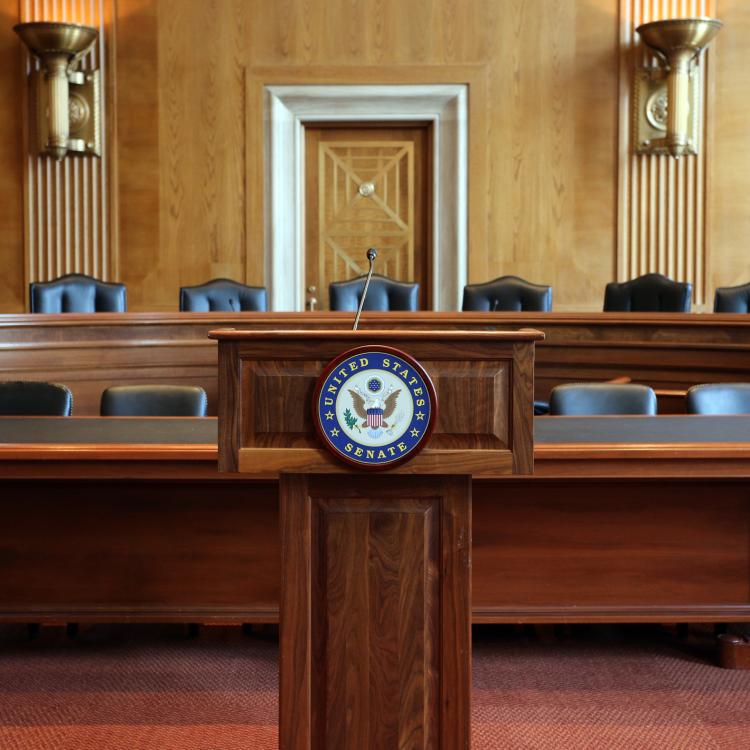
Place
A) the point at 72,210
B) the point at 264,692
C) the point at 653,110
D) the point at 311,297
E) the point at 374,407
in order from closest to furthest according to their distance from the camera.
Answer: the point at 374,407 < the point at 264,692 < the point at 653,110 < the point at 72,210 < the point at 311,297

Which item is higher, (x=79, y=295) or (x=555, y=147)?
(x=555, y=147)

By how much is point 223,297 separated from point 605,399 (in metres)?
2.78

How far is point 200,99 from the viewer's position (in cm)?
711

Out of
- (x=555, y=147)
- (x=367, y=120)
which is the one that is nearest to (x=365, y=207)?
(x=367, y=120)

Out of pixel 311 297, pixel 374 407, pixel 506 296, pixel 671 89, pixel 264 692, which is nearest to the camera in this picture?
pixel 374 407

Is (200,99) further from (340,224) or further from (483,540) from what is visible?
(483,540)

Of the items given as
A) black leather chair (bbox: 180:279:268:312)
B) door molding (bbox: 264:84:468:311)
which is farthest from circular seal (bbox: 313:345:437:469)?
door molding (bbox: 264:84:468:311)

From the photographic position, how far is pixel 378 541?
1379mm

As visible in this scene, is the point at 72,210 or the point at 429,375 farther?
the point at 72,210

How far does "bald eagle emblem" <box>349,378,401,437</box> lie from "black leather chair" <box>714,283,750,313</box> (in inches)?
180

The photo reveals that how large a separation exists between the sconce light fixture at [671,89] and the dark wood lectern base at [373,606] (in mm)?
6019

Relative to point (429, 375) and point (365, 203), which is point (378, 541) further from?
point (365, 203)

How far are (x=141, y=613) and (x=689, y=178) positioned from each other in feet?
18.4

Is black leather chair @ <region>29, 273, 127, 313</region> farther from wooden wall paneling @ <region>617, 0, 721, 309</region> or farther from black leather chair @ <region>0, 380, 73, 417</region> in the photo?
wooden wall paneling @ <region>617, 0, 721, 309</region>
